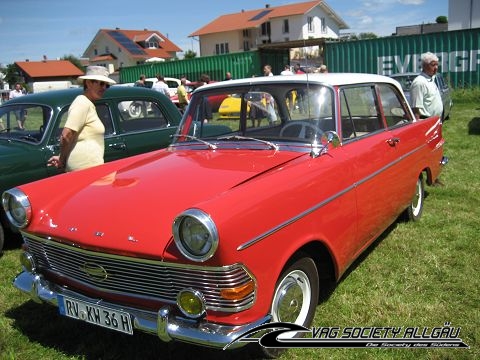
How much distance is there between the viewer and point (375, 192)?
3611mm

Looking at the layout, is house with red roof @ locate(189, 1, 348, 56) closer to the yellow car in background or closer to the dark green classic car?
the dark green classic car

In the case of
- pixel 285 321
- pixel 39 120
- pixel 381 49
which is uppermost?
pixel 381 49

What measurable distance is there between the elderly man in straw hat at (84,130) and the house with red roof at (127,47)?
192 ft

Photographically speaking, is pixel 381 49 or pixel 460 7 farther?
pixel 460 7

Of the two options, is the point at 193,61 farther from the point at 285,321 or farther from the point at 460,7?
the point at 285,321

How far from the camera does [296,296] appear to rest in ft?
9.09

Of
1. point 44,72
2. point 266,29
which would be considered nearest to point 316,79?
point 266,29

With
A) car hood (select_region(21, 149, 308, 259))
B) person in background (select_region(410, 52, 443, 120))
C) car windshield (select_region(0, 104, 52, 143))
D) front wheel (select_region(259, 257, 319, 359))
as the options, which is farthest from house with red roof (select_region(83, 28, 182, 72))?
front wheel (select_region(259, 257, 319, 359))

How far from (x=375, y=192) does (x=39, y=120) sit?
154 inches

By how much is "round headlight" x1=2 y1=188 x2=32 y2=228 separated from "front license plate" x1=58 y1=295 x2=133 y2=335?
0.59 m

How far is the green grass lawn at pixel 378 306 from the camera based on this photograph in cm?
291

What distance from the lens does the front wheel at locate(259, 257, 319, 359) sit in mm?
2621

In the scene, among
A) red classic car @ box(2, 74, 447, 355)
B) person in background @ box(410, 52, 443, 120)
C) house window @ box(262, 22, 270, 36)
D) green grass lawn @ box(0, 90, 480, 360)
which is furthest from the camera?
house window @ box(262, 22, 270, 36)

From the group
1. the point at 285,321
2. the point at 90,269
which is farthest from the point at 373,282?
the point at 90,269
